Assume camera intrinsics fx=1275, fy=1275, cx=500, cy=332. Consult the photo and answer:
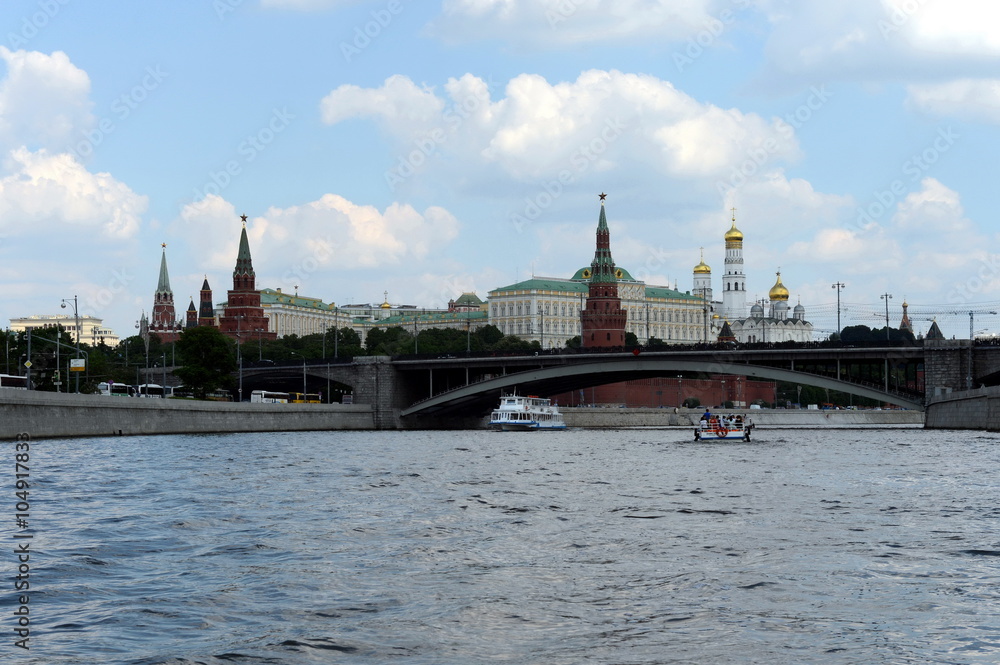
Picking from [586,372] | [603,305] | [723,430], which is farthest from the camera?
[603,305]

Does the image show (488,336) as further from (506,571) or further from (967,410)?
(506,571)

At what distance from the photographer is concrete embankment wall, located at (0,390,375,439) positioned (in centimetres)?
4653

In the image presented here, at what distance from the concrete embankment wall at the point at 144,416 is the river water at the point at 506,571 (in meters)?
17.3

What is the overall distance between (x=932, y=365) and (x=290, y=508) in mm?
56733

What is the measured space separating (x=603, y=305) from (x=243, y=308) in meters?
47.8

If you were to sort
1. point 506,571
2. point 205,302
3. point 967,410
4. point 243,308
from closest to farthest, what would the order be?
point 506,571 → point 967,410 → point 243,308 → point 205,302

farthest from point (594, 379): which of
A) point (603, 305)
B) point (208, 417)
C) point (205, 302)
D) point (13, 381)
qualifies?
point (205, 302)

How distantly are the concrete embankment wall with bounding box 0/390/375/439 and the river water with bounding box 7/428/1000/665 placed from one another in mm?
17321

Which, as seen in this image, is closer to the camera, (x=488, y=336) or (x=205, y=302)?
(x=488, y=336)

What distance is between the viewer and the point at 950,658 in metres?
11.2

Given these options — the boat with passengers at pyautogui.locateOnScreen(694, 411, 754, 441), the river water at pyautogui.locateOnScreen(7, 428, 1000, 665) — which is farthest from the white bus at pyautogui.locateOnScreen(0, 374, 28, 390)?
the boat with passengers at pyautogui.locateOnScreen(694, 411, 754, 441)

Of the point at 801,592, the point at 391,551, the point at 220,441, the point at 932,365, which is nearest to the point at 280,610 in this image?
the point at 391,551

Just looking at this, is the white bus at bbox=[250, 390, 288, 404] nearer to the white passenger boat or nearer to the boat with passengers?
the white passenger boat

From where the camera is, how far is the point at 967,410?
62281mm
